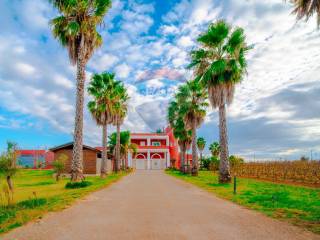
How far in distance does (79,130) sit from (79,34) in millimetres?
7863

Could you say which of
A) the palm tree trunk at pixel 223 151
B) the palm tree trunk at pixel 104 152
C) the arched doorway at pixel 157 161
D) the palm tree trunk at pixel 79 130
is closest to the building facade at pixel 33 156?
the arched doorway at pixel 157 161

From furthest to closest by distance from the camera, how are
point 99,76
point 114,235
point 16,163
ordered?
point 99,76 < point 16,163 < point 114,235

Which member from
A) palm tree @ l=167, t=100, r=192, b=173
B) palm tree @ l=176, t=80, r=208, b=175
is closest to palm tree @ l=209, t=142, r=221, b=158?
palm tree @ l=167, t=100, r=192, b=173

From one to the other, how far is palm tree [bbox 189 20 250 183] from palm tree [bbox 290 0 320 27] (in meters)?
11.2

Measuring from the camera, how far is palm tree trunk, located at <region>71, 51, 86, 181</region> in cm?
2130

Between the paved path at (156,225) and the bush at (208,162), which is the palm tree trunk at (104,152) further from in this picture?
the bush at (208,162)

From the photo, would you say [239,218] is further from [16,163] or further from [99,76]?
[99,76]

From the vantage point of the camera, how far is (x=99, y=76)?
34156 millimetres

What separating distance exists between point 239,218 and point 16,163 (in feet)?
33.7

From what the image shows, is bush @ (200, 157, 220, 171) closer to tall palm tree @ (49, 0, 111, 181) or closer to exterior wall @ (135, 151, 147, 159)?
exterior wall @ (135, 151, 147, 159)

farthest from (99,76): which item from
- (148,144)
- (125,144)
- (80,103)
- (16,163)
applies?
(148,144)

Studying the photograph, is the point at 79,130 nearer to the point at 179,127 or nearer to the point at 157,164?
the point at 179,127

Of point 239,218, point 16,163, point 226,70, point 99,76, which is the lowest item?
point 239,218

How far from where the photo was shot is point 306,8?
435 inches
